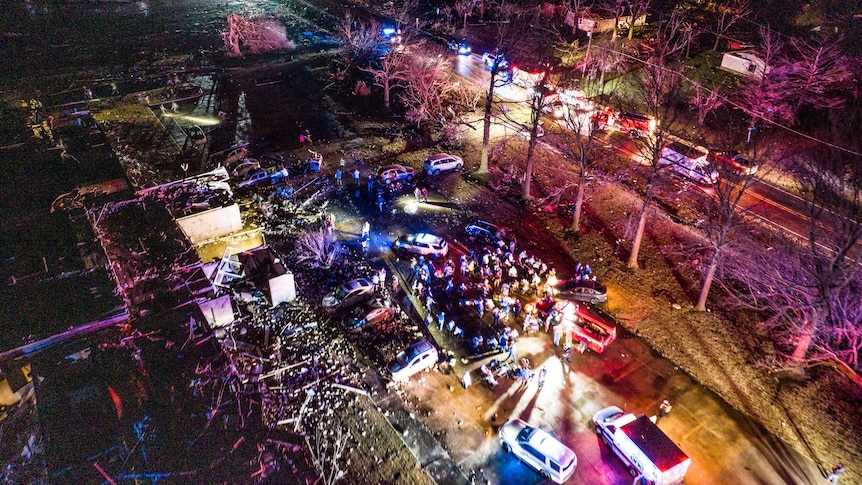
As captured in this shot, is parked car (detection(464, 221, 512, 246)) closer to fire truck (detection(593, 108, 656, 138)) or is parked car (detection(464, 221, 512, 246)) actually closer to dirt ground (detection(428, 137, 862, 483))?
dirt ground (detection(428, 137, 862, 483))

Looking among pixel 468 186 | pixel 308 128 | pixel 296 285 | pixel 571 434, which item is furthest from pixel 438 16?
pixel 571 434

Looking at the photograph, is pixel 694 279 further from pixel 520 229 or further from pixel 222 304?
pixel 222 304

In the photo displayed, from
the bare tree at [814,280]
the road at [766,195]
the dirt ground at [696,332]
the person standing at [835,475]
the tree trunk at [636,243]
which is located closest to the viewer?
the person standing at [835,475]

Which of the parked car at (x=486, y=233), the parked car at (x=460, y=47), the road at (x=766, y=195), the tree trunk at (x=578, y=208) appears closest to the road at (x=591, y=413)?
the parked car at (x=486, y=233)

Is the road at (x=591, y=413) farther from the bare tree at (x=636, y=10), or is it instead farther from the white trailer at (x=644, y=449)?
the bare tree at (x=636, y=10)

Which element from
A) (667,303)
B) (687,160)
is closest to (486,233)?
(667,303)

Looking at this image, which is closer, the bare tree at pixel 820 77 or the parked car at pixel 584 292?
the parked car at pixel 584 292

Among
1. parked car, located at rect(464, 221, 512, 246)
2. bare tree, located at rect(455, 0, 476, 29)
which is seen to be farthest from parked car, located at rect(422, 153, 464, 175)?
bare tree, located at rect(455, 0, 476, 29)

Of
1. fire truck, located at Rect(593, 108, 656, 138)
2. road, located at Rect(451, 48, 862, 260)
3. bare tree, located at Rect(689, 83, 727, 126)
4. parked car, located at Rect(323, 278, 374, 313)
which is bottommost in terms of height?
parked car, located at Rect(323, 278, 374, 313)
